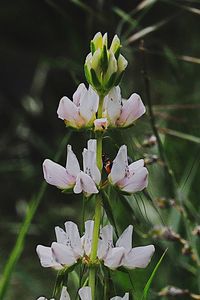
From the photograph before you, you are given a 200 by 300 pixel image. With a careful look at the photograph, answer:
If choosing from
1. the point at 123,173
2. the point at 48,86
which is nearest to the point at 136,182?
the point at 123,173

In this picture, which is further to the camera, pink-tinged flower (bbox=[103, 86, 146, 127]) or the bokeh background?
the bokeh background

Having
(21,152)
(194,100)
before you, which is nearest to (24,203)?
(21,152)

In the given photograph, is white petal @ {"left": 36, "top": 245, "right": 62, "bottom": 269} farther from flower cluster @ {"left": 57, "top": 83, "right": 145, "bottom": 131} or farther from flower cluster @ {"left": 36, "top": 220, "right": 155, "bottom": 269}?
flower cluster @ {"left": 57, "top": 83, "right": 145, "bottom": 131}

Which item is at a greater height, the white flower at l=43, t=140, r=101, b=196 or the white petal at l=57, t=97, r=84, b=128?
the white petal at l=57, t=97, r=84, b=128

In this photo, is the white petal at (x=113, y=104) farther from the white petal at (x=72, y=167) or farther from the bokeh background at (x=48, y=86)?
the bokeh background at (x=48, y=86)

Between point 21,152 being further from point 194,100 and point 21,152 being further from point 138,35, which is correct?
point 138,35

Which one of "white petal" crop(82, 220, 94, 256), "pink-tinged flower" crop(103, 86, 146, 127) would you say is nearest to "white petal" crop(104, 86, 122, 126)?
"pink-tinged flower" crop(103, 86, 146, 127)

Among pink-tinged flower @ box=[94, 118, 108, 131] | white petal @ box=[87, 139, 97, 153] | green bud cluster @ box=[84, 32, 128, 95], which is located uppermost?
green bud cluster @ box=[84, 32, 128, 95]

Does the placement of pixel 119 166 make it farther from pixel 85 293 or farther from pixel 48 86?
pixel 48 86
